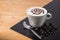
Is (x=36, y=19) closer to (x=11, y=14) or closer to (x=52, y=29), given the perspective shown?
(x=52, y=29)

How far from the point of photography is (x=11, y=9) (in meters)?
1.26

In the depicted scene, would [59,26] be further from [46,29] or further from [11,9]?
[11,9]

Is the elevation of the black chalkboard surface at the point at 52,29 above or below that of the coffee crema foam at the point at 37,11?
below

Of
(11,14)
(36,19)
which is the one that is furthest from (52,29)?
(11,14)

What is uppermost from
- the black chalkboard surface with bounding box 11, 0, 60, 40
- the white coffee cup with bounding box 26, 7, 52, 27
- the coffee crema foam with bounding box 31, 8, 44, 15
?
the coffee crema foam with bounding box 31, 8, 44, 15

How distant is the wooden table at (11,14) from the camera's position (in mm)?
933

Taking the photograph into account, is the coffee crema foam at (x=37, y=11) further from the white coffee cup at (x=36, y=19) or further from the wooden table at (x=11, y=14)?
the wooden table at (x=11, y=14)

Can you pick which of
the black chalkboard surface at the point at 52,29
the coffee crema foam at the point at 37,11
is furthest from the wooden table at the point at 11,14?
the coffee crema foam at the point at 37,11

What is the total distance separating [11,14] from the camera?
1.17 m

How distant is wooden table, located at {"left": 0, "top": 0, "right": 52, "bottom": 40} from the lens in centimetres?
93

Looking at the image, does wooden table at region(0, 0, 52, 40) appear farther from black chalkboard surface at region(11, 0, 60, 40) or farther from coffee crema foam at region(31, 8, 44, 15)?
coffee crema foam at region(31, 8, 44, 15)

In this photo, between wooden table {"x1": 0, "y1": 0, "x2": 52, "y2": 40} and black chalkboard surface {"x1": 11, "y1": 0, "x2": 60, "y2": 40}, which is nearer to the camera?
black chalkboard surface {"x1": 11, "y1": 0, "x2": 60, "y2": 40}

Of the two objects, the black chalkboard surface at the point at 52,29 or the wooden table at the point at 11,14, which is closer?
the black chalkboard surface at the point at 52,29

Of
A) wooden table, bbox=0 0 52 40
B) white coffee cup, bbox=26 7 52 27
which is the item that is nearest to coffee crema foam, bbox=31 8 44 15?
white coffee cup, bbox=26 7 52 27
